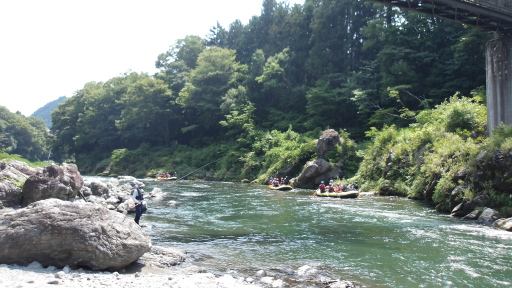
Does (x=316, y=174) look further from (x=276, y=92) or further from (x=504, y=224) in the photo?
(x=276, y=92)

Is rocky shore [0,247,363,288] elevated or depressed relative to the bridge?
depressed

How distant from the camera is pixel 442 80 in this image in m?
29.0

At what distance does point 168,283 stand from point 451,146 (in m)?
13.9

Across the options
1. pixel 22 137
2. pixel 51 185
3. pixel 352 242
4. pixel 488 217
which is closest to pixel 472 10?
pixel 488 217

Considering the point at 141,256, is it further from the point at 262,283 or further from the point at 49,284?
the point at 262,283

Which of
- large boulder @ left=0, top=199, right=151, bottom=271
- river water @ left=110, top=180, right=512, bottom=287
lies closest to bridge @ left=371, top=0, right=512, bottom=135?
river water @ left=110, top=180, right=512, bottom=287

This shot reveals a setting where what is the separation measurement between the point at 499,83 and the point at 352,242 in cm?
1283

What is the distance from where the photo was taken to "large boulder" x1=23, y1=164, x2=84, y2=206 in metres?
11.2

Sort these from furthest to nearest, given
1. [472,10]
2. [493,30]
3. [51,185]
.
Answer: [493,30] → [472,10] → [51,185]

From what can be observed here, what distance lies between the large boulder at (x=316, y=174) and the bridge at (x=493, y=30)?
10.1 m

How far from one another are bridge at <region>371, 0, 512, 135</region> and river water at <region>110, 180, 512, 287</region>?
600 centimetres

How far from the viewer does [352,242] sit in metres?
9.64

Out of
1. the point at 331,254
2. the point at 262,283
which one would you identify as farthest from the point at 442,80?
the point at 262,283

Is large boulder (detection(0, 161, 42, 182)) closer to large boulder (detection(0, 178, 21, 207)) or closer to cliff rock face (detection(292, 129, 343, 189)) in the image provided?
large boulder (detection(0, 178, 21, 207))
